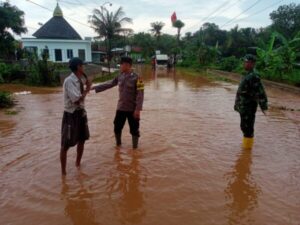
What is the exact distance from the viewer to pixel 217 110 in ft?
35.6

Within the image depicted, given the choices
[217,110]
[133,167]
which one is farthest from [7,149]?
[217,110]

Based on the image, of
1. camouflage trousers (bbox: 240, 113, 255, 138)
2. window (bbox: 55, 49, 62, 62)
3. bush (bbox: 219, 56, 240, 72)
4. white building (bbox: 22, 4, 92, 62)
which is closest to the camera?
camouflage trousers (bbox: 240, 113, 255, 138)

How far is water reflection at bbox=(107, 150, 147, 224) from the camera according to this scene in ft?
12.3

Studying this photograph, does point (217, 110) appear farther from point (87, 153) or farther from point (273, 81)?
point (273, 81)

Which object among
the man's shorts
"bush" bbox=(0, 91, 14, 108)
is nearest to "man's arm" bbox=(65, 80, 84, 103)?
the man's shorts

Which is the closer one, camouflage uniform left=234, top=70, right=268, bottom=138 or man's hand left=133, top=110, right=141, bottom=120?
man's hand left=133, top=110, right=141, bottom=120

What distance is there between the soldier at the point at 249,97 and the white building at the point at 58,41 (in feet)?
104

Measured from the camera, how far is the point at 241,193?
14.1 ft

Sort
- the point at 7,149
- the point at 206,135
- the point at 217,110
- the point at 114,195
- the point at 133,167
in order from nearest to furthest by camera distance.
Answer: the point at 114,195, the point at 133,167, the point at 7,149, the point at 206,135, the point at 217,110

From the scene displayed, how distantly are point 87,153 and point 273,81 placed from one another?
16.3 meters

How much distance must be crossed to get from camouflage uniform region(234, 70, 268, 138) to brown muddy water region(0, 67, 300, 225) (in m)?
0.54

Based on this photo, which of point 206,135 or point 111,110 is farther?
point 111,110

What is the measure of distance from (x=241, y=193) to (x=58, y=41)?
112ft

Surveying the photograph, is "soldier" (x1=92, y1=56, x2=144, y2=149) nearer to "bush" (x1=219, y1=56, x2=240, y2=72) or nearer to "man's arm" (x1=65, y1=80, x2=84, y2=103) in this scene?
"man's arm" (x1=65, y1=80, x2=84, y2=103)
